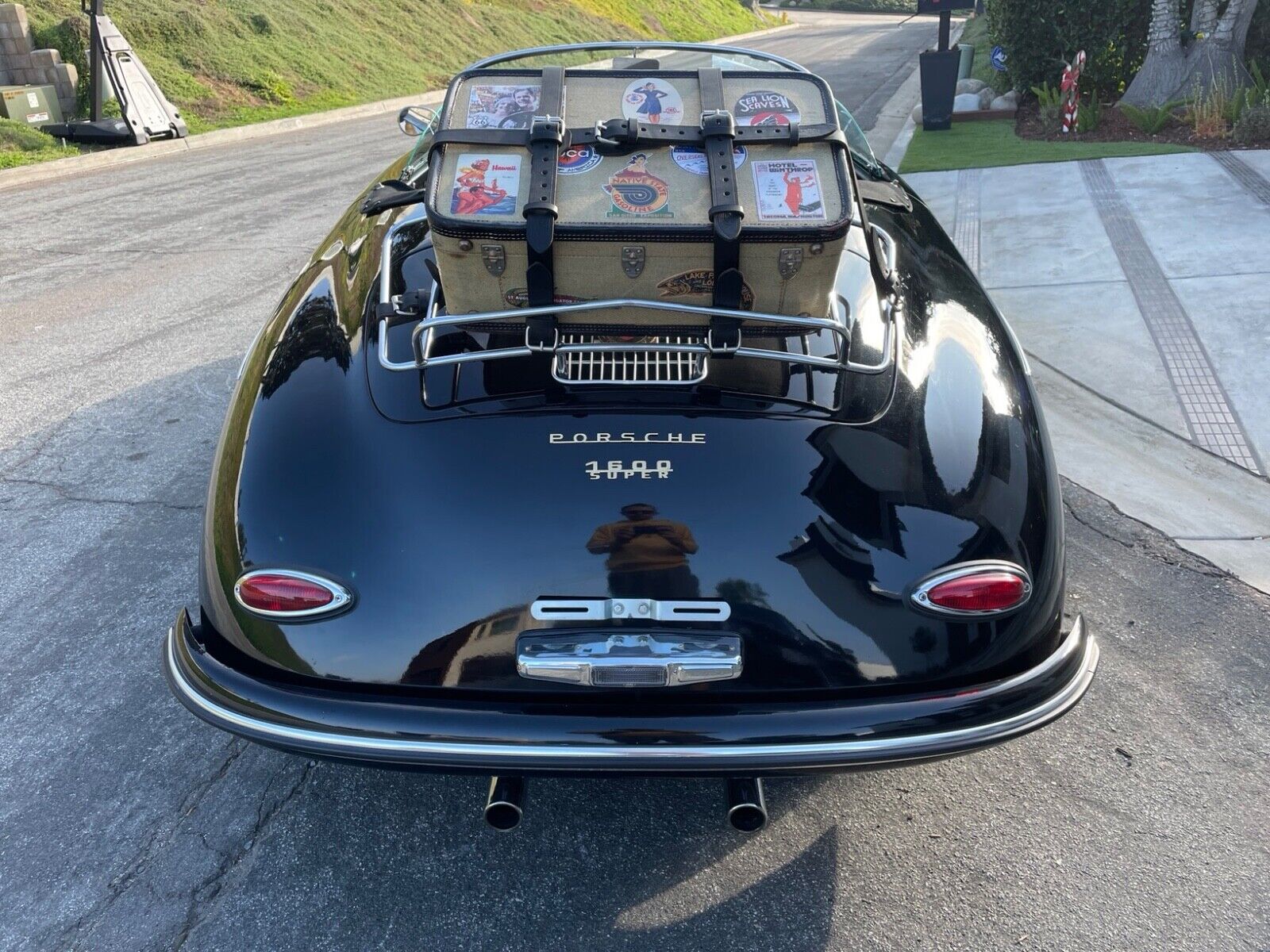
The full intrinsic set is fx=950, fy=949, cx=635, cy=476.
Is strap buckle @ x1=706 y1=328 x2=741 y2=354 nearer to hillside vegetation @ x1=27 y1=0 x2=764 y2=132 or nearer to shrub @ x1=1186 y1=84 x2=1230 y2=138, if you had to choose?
shrub @ x1=1186 y1=84 x2=1230 y2=138

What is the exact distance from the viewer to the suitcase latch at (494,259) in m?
2.06

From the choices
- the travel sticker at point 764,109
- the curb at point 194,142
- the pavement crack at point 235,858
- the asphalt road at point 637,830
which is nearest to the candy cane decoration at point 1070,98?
the curb at point 194,142

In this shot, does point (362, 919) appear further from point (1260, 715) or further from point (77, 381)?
point (77, 381)

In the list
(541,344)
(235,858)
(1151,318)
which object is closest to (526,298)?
(541,344)

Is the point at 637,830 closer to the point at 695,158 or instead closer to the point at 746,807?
the point at 746,807

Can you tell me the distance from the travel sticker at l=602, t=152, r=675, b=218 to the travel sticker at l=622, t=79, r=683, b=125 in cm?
25

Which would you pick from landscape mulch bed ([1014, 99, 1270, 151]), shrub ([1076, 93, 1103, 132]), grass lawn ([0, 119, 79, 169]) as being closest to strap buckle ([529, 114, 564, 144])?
landscape mulch bed ([1014, 99, 1270, 151])

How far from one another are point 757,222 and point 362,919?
1.71 meters

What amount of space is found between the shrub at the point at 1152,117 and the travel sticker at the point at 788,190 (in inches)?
354

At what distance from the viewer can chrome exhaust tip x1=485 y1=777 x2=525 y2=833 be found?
1874 millimetres

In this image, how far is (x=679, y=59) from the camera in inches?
128

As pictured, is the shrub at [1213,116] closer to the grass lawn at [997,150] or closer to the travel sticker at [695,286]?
the grass lawn at [997,150]

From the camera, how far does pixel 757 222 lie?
2021 mm

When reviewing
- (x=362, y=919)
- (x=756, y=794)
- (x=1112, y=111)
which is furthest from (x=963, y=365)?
(x=1112, y=111)
